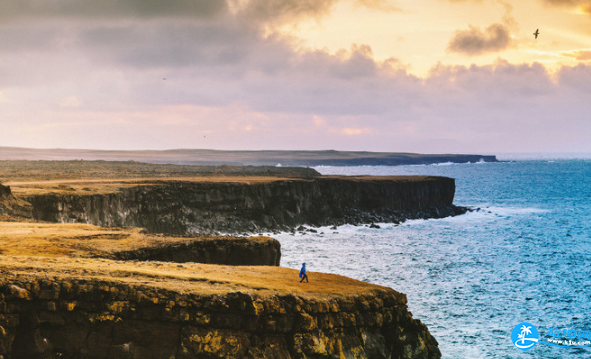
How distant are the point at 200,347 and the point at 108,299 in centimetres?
256

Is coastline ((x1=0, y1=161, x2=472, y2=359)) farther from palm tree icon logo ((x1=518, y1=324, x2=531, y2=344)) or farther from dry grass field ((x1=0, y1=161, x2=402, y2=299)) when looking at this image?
palm tree icon logo ((x1=518, y1=324, x2=531, y2=344))

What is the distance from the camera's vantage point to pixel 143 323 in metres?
14.1

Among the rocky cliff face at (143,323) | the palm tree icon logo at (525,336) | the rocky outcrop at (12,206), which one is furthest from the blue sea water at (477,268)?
the rocky outcrop at (12,206)

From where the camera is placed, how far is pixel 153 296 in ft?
46.7

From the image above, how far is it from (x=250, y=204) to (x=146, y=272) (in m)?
46.2

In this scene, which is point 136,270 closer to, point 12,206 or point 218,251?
point 218,251

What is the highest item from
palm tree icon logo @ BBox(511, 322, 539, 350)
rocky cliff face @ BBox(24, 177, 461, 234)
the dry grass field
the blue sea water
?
the dry grass field

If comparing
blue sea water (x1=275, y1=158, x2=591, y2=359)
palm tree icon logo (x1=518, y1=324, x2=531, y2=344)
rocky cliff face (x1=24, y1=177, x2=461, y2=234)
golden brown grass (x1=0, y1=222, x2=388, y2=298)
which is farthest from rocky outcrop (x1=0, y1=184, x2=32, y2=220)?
palm tree icon logo (x1=518, y1=324, x2=531, y2=344)

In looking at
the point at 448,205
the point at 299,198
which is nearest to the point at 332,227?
the point at 299,198

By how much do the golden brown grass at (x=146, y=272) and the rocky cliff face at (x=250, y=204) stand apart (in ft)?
63.5

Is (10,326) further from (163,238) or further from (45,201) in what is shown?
(45,201)

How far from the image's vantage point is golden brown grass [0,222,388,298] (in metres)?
15.4

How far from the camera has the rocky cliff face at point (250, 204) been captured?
47.2 metres

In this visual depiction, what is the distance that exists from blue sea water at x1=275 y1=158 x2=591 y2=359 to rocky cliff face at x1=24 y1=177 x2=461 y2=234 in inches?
194
